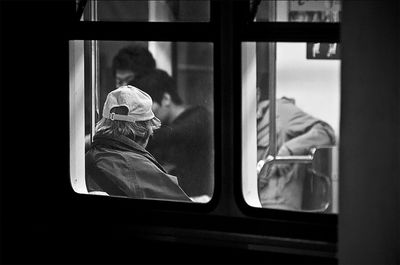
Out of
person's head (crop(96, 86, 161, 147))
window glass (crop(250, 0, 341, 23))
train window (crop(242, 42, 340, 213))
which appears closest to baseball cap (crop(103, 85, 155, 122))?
person's head (crop(96, 86, 161, 147))

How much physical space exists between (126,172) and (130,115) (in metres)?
0.20

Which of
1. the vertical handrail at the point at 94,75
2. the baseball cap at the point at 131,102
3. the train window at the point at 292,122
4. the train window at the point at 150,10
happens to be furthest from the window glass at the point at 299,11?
the vertical handrail at the point at 94,75

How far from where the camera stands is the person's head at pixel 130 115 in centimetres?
304

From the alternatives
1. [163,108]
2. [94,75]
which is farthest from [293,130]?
[94,75]

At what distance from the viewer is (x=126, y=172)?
10.2 ft

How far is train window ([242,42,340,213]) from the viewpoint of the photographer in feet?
9.09

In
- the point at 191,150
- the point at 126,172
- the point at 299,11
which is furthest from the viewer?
the point at 126,172

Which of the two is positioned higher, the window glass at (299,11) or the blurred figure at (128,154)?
the window glass at (299,11)

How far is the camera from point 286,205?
289 cm

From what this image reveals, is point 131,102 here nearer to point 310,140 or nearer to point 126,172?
point 126,172

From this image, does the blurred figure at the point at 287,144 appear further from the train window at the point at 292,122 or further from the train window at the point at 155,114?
the train window at the point at 155,114

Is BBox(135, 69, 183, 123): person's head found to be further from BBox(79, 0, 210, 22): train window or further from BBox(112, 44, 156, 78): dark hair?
BBox(79, 0, 210, 22): train window

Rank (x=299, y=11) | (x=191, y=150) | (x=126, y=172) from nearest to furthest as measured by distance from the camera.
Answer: (x=299, y=11), (x=191, y=150), (x=126, y=172)
